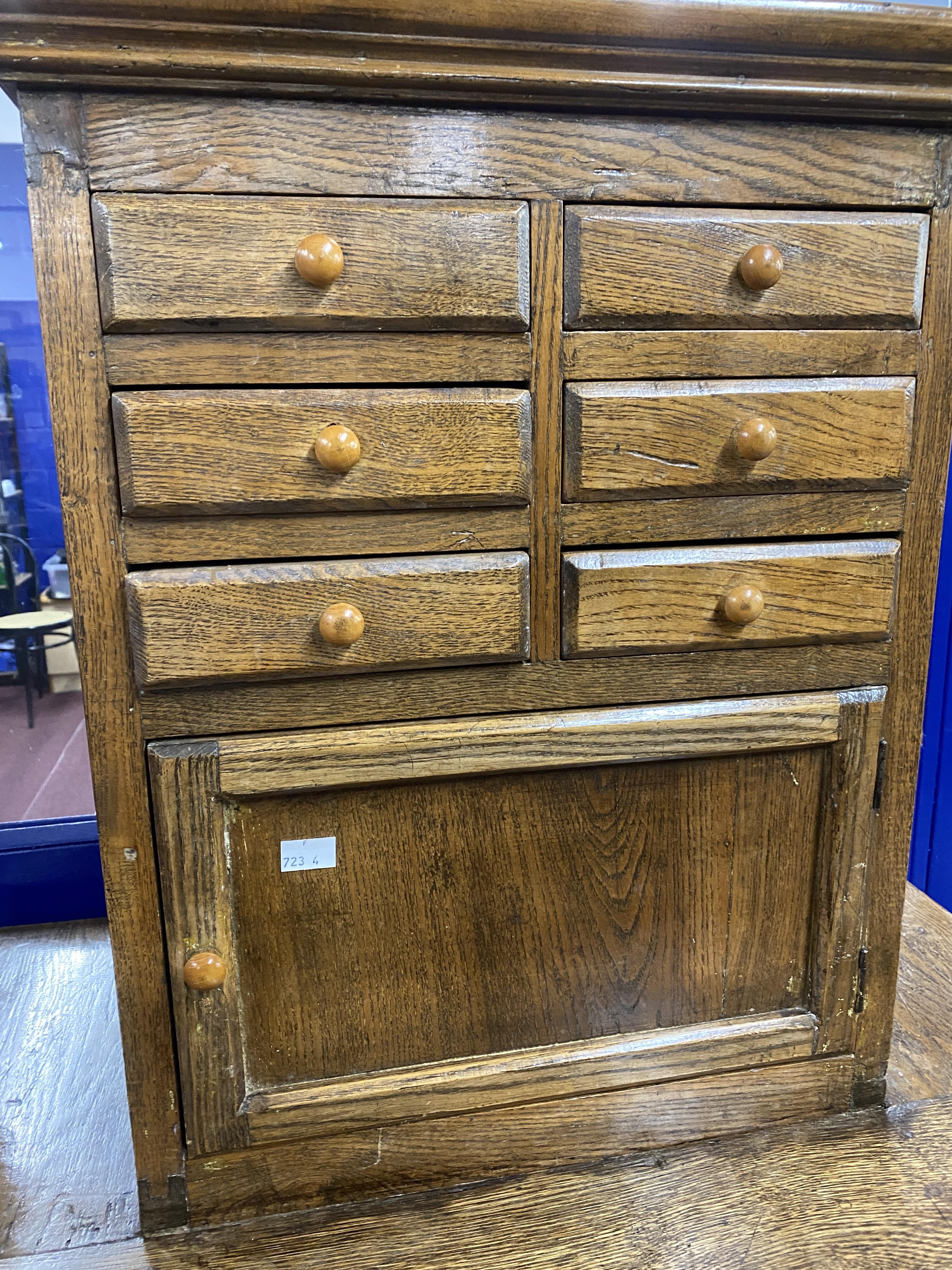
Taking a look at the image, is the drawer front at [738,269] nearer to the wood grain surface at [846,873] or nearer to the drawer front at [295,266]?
the drawer front at [295,266]

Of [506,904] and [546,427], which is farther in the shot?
[506,904]

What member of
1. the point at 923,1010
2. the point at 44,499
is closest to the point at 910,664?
the point at 923,1010

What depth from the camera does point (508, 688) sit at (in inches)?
40.0

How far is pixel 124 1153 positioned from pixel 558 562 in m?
0.94

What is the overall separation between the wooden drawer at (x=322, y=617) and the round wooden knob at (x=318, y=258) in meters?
0.28

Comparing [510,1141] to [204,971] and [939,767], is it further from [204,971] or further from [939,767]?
[939,767]

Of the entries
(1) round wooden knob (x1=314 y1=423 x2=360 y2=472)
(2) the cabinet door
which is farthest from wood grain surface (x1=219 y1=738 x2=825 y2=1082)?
(1) round wooden knob (x1=314 y1=423 x2=360 y2=472)

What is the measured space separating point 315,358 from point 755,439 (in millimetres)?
470

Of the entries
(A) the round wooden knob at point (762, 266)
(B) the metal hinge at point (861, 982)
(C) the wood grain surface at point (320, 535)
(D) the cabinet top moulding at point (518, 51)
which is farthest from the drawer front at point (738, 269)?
(B) the metal hinge at point (861, 982)

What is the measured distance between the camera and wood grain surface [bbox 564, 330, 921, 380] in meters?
0.95

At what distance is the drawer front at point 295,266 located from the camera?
2.76ft

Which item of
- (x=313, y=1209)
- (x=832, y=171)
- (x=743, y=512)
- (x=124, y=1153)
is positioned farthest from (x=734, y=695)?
(x=124, y=1153)

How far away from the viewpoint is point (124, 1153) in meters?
1.16

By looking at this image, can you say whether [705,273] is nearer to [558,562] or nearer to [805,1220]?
[558,562]
